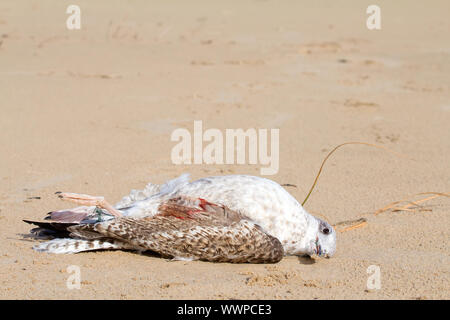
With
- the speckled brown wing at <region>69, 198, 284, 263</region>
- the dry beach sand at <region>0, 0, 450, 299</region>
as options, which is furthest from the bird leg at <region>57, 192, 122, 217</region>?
the dry beach sand at <region>0, 0, 450, 299</region>

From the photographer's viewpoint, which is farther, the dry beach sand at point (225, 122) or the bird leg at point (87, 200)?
the bird leg at point (87, 200)

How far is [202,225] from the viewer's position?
4266mm

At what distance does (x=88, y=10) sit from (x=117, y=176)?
33.6ft

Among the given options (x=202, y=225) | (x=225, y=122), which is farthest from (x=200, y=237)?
(x=225, y=122)

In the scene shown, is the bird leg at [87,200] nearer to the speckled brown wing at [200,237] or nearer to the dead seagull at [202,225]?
the dead seagull at [202,225]

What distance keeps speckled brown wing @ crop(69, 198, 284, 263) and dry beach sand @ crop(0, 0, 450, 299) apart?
0.09 metres

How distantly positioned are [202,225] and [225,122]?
4.12m

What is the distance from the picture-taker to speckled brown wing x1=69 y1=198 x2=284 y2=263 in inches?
166

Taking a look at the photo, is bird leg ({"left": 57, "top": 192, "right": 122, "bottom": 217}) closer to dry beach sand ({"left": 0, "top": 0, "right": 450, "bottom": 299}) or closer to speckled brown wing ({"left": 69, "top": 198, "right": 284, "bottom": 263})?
speckled brown wing ({"left": 69, "top": 198, "right": 284, "bottom": 263})

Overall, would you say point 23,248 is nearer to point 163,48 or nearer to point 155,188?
point 155,188

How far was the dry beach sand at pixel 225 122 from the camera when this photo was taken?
412 centimetres

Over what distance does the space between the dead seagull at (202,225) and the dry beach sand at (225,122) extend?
10 centimetres

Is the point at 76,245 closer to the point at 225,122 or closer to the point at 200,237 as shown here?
the point at 200,237

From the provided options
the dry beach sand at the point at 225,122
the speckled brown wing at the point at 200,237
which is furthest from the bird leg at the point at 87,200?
the dry beach sand at the point at 225,122
